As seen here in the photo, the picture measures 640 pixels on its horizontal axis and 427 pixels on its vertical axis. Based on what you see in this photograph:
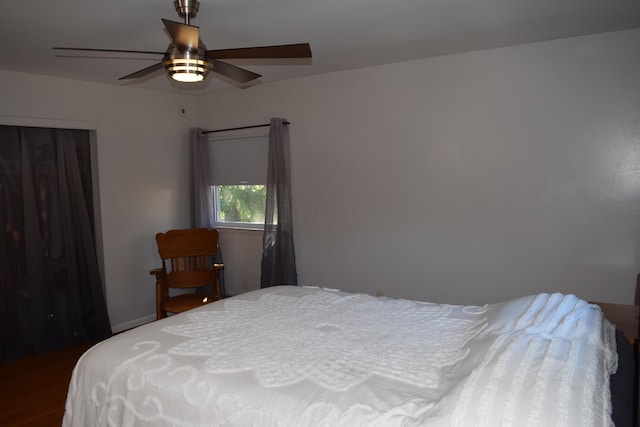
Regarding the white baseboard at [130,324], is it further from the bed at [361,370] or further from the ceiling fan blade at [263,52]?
the ceiling fan blade at [263,52]

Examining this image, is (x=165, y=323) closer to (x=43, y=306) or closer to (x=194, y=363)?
(x=194, y=363)

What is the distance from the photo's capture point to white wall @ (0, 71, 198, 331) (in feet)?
12.2

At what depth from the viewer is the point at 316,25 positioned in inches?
103

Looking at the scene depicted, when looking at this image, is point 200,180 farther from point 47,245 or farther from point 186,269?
point 47,245

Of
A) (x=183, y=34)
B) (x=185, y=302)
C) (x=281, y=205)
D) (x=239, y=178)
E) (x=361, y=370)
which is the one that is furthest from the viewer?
(x=239, y=178)

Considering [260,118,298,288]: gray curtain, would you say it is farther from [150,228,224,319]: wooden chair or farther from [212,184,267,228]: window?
[150,228,224,319]: wooden chair

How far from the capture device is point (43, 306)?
3691 millimetres

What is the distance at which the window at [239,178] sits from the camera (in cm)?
440

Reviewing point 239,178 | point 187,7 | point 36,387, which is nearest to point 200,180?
point 239,178

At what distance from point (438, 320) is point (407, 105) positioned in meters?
2.00

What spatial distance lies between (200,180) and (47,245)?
152cm

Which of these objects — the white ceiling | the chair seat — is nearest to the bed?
the chair seat

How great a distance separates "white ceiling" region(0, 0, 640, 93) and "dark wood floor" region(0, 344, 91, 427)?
2285 millimetres

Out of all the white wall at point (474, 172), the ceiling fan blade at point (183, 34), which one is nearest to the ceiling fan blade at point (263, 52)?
the ceiling fan blade at point (183, 34)
